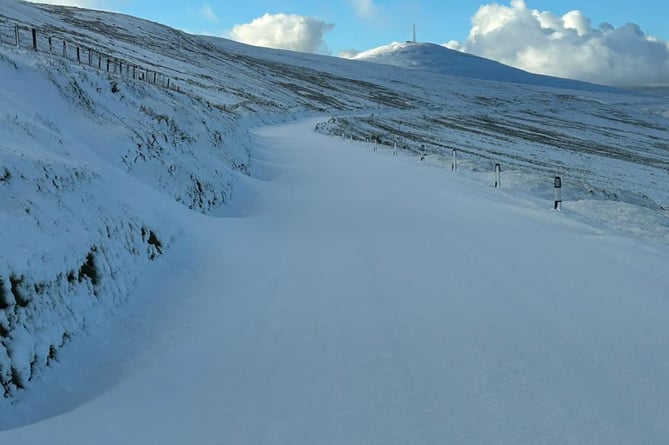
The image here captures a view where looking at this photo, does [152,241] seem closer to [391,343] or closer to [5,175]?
[5,175]

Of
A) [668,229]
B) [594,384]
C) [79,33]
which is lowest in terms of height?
[594,384]

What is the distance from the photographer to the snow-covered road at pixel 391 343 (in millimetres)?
3264

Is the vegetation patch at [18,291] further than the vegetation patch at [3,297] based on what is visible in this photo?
Yes

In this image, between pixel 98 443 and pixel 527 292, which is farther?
pixel 527 292

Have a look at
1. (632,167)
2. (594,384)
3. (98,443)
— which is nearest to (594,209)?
(594,384)

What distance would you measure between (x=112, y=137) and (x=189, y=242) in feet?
10.2

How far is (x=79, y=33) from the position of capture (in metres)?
84.6

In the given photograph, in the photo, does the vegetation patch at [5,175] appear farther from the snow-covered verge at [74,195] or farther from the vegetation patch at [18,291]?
the vegetation patch at [18,291]

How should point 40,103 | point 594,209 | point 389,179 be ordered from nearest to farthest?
point 40,103, point 594,209, point 389,179

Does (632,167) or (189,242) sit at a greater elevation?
(632,167)

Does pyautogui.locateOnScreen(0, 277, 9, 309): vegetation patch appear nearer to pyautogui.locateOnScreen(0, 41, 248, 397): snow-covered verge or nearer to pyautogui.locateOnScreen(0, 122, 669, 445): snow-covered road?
pyautogui.locateOnScreen(0, 41, 248, 397): snow-covered verge

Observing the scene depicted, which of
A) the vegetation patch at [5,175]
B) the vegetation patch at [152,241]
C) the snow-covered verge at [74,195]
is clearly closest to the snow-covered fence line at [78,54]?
the snow-covered verge at [74,195]

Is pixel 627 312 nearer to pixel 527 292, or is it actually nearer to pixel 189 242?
pixel 527 292

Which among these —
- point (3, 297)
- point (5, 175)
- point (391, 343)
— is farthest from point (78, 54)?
point (391, 343)
